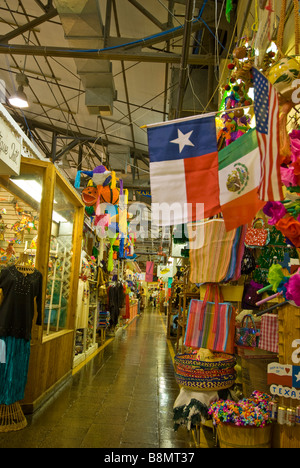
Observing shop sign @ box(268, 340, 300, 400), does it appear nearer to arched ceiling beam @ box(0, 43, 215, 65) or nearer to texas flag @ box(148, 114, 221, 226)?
texas flag @ box(148, 114, 221, 226)

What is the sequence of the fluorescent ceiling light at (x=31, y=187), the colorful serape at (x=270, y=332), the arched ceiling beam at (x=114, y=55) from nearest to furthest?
the colorful serape at (x=270, y=332), the fluorescent ceiling light at (x=31, y=187), the arched ceiling beam at (x=114, y=55)

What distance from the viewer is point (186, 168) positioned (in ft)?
7.43

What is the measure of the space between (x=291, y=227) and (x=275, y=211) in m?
0.14

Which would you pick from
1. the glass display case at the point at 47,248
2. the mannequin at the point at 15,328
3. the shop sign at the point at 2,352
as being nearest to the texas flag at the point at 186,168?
the mannequin at the point at 15,328

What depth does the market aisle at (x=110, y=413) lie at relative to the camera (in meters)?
3.09

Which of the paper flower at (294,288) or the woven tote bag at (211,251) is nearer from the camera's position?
the paper flower at (294,288)

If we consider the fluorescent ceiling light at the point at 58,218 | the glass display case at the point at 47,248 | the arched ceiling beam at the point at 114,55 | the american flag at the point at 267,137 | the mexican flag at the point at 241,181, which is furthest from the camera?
the fluorescent ceiling light at the point at 58,218

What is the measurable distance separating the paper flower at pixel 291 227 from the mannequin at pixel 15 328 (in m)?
2.77

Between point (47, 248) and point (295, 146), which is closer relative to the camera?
point (295, 146)

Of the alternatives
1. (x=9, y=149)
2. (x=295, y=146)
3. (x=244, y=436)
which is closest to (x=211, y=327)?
(x=244, y=436)

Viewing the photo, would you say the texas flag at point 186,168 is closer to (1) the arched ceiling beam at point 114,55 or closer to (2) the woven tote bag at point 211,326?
(2) the woven tote bag at point 211,326

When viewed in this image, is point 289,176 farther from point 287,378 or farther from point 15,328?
point 15,328

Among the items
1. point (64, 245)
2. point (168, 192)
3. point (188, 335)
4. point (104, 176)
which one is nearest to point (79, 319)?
point (64, 245)

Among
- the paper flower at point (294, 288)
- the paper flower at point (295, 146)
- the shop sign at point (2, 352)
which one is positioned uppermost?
the paper flower at point (295, 146)
